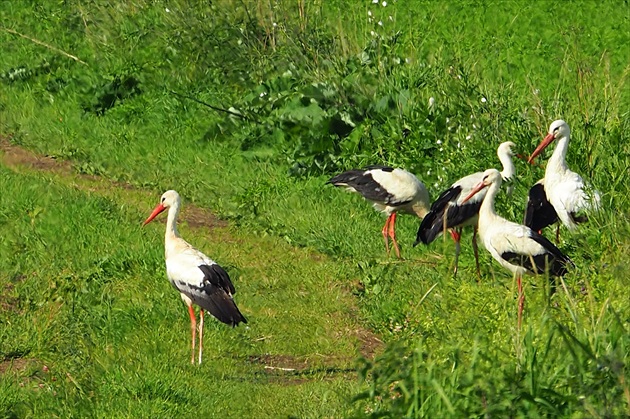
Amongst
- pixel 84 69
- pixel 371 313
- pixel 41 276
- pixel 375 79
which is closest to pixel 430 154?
pixel 375 79

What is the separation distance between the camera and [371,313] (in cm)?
1045

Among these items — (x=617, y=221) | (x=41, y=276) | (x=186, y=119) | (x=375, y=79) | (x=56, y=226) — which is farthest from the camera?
(x=186, y=119)

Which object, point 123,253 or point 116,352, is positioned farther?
point 123,253

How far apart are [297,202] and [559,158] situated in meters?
2.98

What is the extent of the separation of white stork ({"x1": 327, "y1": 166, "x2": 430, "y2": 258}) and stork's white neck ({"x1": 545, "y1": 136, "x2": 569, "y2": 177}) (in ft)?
4.69

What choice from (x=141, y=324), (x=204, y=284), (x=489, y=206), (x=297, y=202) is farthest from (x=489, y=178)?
(x=141, y=324)

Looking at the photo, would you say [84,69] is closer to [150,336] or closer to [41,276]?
[41,276]

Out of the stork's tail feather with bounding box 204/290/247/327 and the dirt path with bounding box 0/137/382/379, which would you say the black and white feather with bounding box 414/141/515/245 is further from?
the stork's tail feather with bounding box 204/290/247/327

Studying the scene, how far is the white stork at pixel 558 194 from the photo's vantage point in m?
11.0

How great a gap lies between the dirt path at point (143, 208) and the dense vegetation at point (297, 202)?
0.06m

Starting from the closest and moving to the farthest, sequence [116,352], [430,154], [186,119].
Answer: [116,352] → [430,154] → [186,119]

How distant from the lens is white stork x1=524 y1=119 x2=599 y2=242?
36.0ft

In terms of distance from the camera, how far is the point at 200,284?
9.37m

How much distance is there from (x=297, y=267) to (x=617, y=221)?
3049 mm
